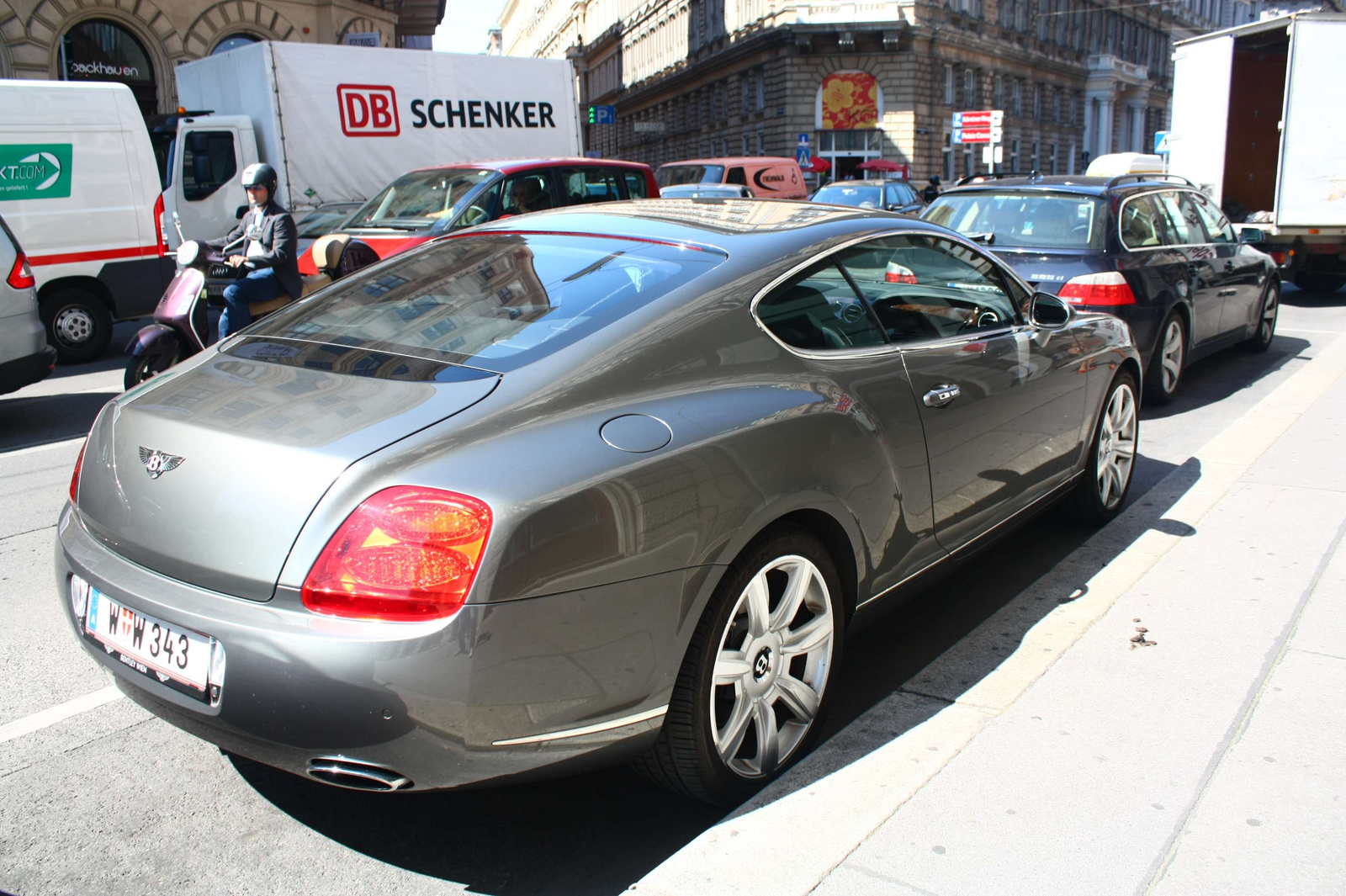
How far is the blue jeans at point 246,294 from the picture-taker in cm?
841

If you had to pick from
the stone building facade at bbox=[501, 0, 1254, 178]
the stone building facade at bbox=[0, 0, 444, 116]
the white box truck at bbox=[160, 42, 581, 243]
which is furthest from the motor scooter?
the stone building facade at bbox=[501, 0, 1254, 178]

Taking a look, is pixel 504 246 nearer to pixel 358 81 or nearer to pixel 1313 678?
pixel 1313 678

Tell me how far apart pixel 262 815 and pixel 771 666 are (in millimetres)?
1341

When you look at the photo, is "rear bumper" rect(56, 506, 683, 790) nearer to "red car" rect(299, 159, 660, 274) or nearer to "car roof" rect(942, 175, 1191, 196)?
"car roof" rect(942, 175, 1191, 196)

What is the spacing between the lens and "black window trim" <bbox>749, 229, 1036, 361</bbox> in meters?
3.04

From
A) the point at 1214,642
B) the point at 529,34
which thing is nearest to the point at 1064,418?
the point at 1214,642

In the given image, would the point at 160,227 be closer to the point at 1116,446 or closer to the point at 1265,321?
the point at 1116,446

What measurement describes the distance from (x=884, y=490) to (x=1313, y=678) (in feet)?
4.87

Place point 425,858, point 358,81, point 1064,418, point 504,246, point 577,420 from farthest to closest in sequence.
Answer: point 358,81
point 1064,418
point 504,246
point 425,858
point 577,420

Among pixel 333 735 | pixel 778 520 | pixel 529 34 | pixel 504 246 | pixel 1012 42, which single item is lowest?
pixel 333 735

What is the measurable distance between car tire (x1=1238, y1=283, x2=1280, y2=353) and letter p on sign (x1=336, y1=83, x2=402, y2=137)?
37.7 ft

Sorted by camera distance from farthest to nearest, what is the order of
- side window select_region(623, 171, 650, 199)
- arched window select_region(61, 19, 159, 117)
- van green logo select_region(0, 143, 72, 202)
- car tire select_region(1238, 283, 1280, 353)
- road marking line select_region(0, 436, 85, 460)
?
arched window select_region(61, 19, 159, 117) < side window select_region(623, 171, 650, 199) < van green logo select_region(0, 143, 72, 202) < car tire select_region(1238, 283, 1280, 353) < road marking line select_region(0, 436, 85, 460)

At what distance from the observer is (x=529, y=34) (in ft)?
394

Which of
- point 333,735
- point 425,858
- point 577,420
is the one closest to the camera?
point 333,735
